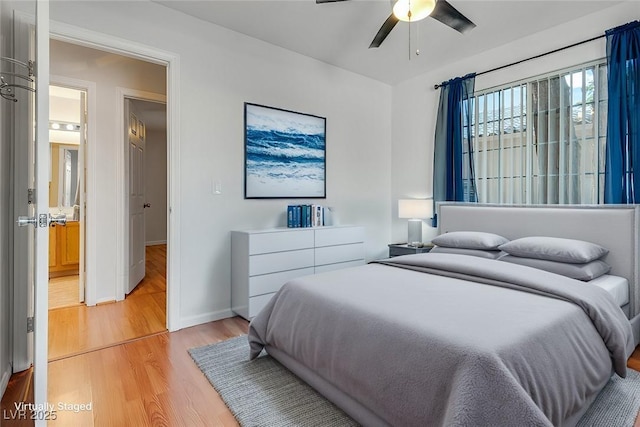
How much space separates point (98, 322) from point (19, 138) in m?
1.64

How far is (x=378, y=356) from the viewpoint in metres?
1.40

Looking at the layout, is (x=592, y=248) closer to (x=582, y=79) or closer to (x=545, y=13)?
(x=582, y=79)

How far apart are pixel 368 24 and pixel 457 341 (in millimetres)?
2821

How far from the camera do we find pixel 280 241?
3051mm

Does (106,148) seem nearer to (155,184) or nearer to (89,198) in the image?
(89,198)

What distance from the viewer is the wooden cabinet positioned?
4332mm

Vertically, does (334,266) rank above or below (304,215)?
below

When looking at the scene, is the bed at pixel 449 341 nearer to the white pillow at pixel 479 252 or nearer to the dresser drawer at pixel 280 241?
the white pillow at pixel 479 252

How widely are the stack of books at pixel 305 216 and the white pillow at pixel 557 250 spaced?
174cm

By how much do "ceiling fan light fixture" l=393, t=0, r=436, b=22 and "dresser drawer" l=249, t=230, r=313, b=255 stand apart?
76.8 inches

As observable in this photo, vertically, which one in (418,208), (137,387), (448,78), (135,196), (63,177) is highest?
(448,78)

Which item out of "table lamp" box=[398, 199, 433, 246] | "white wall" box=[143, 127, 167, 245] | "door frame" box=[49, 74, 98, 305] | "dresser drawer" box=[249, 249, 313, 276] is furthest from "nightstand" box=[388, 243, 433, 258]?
"white wall" box=[143, 127, 167, 245]

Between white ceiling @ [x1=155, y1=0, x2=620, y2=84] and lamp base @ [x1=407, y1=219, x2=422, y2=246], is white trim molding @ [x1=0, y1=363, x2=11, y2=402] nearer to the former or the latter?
white ceiling @ [x1=155, y1=0, x2=620, y2=84]

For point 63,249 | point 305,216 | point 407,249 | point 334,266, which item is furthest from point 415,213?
point 63,249
